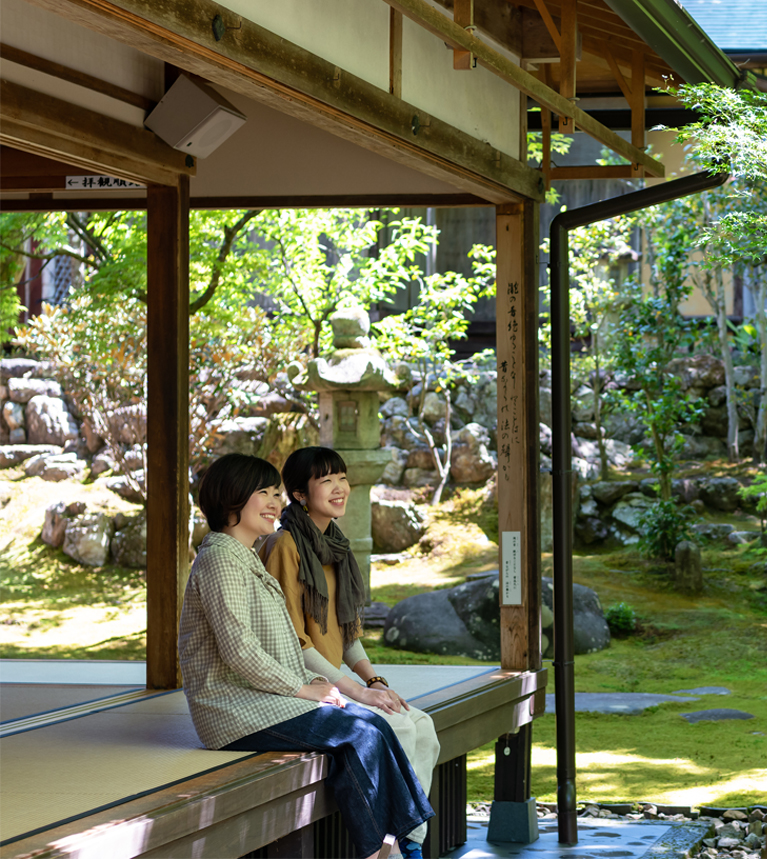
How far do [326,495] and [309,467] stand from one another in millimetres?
121

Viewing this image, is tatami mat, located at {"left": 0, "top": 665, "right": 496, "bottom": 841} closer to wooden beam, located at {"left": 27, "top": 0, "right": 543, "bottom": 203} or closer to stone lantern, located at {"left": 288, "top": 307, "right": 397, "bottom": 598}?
wooden beam, located at {"left": 27, "top": 0, "right": 543, "bottom": 203}

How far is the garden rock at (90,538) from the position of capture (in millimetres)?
13367

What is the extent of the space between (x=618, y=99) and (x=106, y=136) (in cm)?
308

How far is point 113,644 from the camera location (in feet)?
36.7

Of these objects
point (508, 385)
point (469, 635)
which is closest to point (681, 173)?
point (469, 635)

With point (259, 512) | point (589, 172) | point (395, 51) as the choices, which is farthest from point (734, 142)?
point (259, 512)

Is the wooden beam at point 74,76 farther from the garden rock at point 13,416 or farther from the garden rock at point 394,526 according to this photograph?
the garden rock at point 13,416

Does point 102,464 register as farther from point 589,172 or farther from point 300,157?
point 589,172

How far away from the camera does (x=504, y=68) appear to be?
3832mm

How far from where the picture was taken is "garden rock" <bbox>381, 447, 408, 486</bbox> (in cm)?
1495

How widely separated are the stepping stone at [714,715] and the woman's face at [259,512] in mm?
6005

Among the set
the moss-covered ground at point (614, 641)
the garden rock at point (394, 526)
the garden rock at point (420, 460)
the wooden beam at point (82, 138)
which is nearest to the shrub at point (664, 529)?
the moss-covered ground at point (614, 641)

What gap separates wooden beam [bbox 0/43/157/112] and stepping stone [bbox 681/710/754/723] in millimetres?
6300

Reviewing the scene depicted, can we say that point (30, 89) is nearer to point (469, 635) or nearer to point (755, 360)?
point (469, 635)
